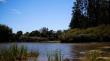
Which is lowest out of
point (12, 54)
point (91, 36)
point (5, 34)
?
point (12, 54)

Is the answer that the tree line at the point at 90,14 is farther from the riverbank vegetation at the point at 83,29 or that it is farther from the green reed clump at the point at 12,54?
the green reed clump at the point at 12,54

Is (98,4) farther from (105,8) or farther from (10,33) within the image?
(10,33)

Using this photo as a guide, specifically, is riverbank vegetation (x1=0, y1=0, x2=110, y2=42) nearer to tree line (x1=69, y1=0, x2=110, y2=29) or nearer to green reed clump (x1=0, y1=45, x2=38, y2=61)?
tree line (x1=69, y1=0, x2=110, y2=29)

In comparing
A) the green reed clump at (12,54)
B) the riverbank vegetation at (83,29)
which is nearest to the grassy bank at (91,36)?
the riverbank vegetation at (83,29)

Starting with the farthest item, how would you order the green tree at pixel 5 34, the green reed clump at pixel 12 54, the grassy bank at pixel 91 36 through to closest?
the green tree at pixel 5 34
the grassy bank at pixel 91 36
the green reed clump at pixel 12 54

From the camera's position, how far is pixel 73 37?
44.5 meters

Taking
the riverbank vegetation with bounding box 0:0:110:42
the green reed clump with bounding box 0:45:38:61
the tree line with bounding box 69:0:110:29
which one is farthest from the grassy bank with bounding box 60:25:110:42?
the green reed clump with bounding box 0:45:38:61

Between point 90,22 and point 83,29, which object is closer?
point 83,29

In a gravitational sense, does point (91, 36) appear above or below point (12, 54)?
above

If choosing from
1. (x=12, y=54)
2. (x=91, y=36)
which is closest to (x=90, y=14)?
(x=91, y=36)

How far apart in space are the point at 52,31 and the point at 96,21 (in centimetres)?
1297

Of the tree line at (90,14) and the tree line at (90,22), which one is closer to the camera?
the tree line at (90,22)

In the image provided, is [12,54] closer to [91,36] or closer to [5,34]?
[91,36]

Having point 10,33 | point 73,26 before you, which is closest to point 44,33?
point 73,26
